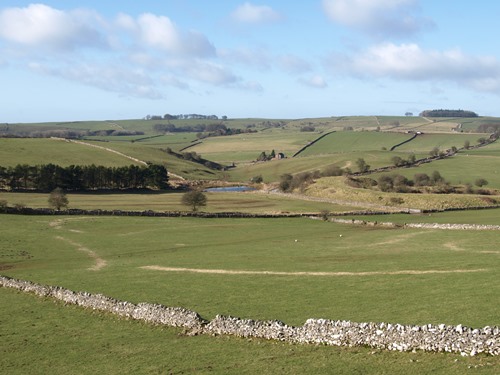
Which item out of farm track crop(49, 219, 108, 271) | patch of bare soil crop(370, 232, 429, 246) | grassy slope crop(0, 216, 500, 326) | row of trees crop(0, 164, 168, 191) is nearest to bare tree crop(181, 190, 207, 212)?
grassy slope crop(0, 216, 500, 326)

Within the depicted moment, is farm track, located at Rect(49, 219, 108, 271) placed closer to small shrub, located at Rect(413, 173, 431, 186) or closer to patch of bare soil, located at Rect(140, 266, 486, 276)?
patch of bare soil, located at Rect(140, 266, 486, 276)

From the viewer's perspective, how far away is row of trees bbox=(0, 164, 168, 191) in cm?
12850

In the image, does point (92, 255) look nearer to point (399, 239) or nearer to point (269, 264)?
point (269, 264)

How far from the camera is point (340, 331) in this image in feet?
76.1

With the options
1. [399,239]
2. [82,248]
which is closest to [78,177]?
[82,248]

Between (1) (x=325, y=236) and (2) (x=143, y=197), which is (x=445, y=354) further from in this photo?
(2) (x=143, y=197)

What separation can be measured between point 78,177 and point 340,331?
4737 inches

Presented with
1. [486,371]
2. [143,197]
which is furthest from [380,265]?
[143,197]

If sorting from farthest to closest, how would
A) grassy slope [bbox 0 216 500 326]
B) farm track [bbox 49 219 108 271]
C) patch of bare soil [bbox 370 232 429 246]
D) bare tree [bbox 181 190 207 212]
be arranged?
bare tree [bbox 181 190 207 212] < patch of bare soil [bbox 370 232 429 246] < farm track [bbox 49 219 108 271] < grassy slope [bbox 0 216 500 326]

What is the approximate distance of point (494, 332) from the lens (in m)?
20.0

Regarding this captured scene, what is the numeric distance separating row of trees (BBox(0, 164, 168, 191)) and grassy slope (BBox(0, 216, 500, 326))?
185 feet

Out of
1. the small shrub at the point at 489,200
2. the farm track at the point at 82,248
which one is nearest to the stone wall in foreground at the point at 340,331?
the farm track at the point at 82,248

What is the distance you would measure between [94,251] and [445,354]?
42036mm

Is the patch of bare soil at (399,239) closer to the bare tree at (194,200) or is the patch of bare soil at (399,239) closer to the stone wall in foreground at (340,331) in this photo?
the stone wall in foreground at (340,331)
